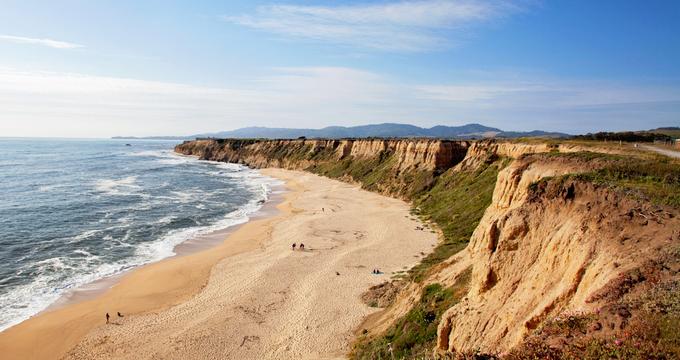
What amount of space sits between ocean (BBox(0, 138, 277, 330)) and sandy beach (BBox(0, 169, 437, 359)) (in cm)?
311

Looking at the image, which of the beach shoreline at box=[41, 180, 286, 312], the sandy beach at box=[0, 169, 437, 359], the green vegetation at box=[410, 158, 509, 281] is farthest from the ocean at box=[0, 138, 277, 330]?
the green vegetation at box=[410, 158, 509, 281]

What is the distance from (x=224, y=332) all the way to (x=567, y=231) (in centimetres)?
→ 1768

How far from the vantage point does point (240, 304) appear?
1033 inches

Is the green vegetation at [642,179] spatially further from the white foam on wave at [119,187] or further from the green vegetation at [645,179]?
the white foam on wave at [119,187]

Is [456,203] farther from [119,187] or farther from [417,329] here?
[119,187]

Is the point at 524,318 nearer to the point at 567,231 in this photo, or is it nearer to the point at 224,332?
the point at 567,231

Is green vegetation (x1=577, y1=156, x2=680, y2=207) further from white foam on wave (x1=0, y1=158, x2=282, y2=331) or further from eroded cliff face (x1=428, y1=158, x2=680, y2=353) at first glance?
white foam on wave (x1=0, y1=158, x2=282, y2=331)

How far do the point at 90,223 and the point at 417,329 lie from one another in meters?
41.0

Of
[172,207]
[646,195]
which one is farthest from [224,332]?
[172,207]

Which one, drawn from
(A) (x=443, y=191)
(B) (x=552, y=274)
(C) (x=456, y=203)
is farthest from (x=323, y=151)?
(B) (x=552, y=274)

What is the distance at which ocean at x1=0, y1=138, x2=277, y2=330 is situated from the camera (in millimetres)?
29922

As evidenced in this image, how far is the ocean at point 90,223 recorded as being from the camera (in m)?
29.9

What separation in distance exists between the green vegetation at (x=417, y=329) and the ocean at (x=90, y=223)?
2048cm

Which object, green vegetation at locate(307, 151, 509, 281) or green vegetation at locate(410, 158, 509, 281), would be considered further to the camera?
green vegetation at locate(307, 151, 509, 281)
